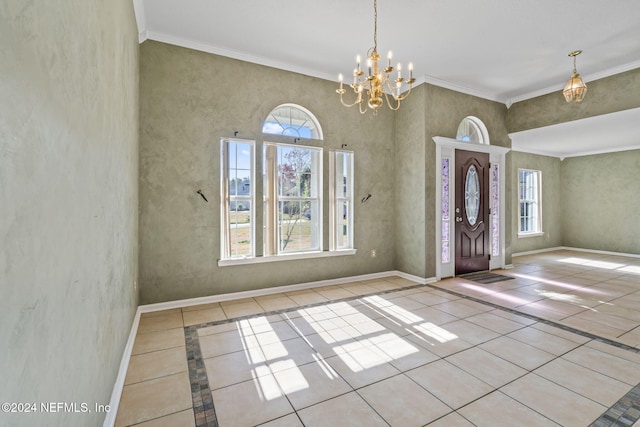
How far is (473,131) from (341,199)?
9.92 ft

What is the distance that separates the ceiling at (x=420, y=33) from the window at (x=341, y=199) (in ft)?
4.31

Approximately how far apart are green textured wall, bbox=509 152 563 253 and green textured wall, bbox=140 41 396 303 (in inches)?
229

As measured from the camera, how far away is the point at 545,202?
8.38 m

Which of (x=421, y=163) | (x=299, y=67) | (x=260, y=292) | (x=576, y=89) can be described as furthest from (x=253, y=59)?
(x=576, y=89)

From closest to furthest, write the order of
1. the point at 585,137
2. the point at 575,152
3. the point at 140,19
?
the point at 140,19 < the point at 585,137 < the point at 575,152

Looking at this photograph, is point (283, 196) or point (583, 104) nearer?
point (283, 196)

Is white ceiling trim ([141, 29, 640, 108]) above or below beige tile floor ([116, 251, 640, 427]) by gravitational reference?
above

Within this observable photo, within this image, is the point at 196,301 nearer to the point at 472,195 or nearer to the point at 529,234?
the point at 472,195

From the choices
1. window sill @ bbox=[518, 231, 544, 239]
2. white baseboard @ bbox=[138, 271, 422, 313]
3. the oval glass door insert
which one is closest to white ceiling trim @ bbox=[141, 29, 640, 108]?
the oval glass door insert

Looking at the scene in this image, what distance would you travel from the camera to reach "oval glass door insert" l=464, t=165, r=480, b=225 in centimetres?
547

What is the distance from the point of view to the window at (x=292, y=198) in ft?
14.1

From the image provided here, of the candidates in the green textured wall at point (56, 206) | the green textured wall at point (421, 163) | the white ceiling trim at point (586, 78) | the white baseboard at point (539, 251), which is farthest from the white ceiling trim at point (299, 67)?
the white baseboard at point (539, 251)

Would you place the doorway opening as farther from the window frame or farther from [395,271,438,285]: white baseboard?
the window frame

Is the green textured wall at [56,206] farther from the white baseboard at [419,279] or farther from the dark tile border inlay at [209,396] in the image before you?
the white baseboard at [419,279]
